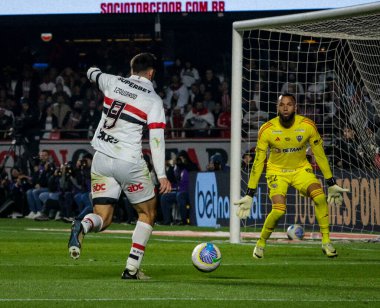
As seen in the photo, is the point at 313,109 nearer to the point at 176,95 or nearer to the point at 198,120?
the point at 198,120

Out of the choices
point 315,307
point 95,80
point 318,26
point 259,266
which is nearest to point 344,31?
point 318,26

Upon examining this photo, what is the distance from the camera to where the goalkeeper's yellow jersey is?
14.7 metres

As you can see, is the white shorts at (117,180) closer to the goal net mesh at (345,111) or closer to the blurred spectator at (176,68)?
the goal net mesh at (345,111)

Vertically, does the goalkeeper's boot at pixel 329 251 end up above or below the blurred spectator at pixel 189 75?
below

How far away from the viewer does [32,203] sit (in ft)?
94.4

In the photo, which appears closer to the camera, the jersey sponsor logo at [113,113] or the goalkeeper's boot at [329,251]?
the jersey sponsor logo at [113,113]

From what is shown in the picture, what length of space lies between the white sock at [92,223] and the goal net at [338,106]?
6104 millimetres

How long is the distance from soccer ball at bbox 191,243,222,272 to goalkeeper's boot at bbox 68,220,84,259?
1561mm

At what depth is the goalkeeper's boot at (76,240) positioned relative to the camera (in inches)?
400

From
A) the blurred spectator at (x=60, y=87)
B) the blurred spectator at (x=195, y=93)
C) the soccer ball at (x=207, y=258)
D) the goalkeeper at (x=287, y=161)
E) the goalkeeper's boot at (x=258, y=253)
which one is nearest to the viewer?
the soccer ball at (x=207, y=258)

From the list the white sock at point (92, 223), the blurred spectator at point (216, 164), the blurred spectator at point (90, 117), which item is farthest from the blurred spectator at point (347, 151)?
the white sock at point (92, 223)

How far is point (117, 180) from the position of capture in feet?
36.1

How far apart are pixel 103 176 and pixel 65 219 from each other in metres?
15.9

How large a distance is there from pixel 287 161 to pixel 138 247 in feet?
14.4
